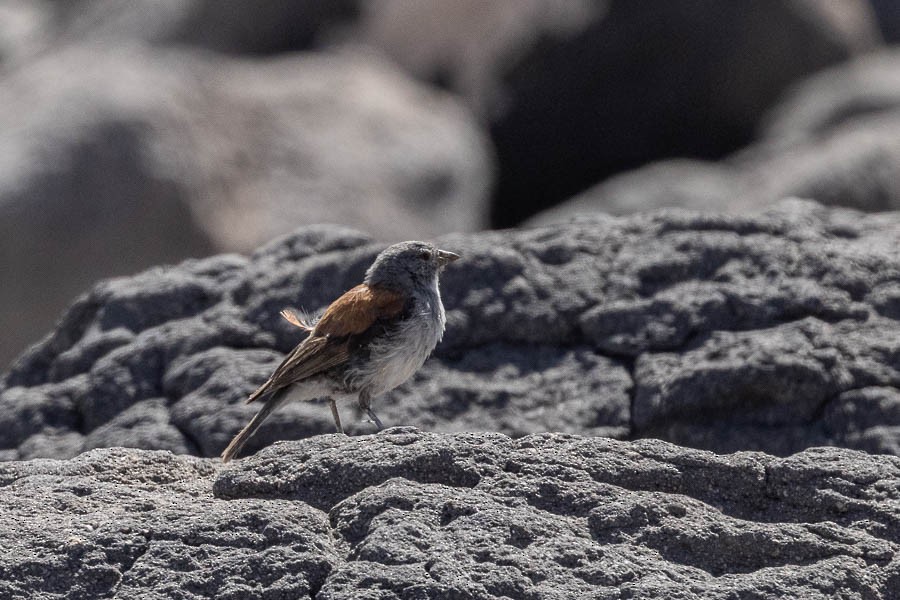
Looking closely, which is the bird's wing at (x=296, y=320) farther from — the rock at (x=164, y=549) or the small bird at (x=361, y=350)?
the rock at (x=164, y=549)

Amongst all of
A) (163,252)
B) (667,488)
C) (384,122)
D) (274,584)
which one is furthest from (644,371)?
(384,122)

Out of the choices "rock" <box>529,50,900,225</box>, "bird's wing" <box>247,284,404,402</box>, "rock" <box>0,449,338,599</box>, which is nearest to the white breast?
"bird's wing" <box>247,284,404,402</box>

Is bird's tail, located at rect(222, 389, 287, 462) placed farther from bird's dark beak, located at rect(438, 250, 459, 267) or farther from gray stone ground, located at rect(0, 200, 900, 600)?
bird's dark beak, located at rect(438, 250, 459, 267)

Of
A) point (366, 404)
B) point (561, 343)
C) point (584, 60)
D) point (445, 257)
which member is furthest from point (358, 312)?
point (584, 60)

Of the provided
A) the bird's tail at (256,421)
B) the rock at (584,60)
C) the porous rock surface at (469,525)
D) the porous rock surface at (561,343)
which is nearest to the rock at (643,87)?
the rock at (584,60)

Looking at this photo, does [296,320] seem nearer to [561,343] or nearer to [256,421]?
[256,421]

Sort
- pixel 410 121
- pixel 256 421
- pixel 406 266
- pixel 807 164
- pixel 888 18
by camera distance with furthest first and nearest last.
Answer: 1. pixel 888 18
2. pixel 410 121
3. pixel 807 164
4. pixel 406 266
5. pixel 256 421

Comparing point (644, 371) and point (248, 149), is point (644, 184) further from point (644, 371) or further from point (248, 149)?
point (644, 371)
